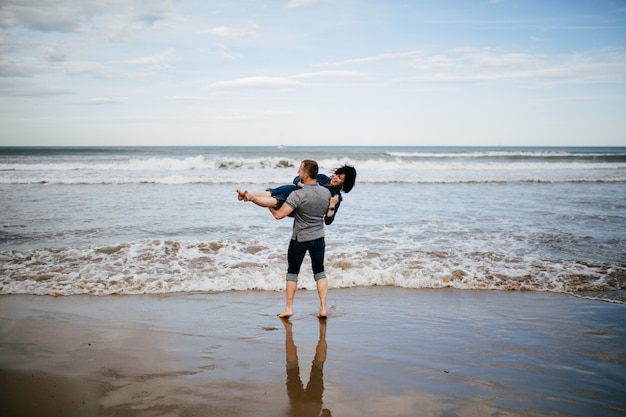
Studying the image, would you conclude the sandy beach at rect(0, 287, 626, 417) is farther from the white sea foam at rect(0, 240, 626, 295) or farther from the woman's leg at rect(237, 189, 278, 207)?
the woman's leg at rect(237, 189, 278, 207)

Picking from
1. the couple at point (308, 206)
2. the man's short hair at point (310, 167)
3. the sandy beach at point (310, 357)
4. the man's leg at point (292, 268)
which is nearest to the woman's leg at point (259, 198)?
the couple at point (308, 206)

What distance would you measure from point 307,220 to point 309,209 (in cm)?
16

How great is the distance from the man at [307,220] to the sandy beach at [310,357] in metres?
0.50

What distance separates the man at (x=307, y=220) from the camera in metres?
5.43

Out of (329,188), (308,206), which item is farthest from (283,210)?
(329,188)

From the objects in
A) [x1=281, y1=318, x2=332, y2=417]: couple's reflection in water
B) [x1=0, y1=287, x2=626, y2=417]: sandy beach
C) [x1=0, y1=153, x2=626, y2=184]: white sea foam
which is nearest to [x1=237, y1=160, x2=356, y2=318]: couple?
[x1=0, y1=287, x2=626, y2=417]: sandy beach

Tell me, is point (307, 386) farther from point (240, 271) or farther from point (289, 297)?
point (240, 271)

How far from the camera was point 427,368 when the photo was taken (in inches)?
167

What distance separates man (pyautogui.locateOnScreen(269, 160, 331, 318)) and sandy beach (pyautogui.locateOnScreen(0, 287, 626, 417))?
0.50m

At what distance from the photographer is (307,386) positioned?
12.8 feet

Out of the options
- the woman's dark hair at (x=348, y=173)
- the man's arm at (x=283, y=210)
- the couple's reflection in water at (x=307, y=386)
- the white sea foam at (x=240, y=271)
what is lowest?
the couple's reflection in water at (x=307, y=386)

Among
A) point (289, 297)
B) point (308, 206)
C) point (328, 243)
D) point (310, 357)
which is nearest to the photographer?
point (310, 357)

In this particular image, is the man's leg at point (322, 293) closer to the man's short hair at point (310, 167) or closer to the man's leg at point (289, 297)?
the man's leg at point (289, 297)

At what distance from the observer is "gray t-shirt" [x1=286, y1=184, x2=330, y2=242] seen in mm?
5441
